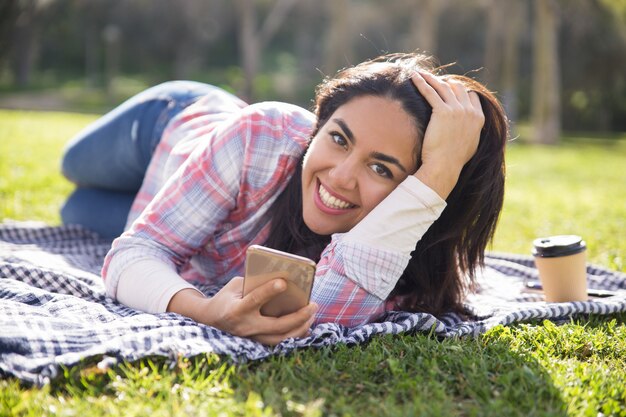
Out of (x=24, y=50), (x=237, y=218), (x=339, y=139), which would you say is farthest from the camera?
(x=24, y=50)

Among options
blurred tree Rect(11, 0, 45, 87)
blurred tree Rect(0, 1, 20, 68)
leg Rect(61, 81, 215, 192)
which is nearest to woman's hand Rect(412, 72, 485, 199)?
leg Rect(61, 81, 215, 192)

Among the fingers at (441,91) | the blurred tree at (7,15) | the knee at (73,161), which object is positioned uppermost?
the blurred tree at (7,15)

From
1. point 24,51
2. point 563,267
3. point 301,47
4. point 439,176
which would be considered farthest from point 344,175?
point 301,47

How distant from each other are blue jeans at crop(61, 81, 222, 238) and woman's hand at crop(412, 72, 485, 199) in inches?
72.8

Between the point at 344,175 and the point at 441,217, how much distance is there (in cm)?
70

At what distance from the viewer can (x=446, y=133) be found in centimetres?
293

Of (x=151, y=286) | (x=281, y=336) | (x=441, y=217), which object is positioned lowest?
(x=281, y=336)

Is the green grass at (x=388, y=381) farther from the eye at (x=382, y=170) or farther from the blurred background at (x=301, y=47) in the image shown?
the blurred background at (x=301, y=47)

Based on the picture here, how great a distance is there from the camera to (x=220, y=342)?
247 cm

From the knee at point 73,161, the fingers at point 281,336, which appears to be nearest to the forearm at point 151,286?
the fingers at point 281,336

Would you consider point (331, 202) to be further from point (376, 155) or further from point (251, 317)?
point (251, 317)

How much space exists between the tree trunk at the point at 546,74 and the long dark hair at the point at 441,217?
17.5m

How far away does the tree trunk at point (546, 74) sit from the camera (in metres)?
19.3

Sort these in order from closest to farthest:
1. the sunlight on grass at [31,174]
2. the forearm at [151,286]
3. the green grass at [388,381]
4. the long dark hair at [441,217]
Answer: the green grass at [388,381] < the forearm at [151,286] < the long dark hair at [441,217] < the sunlight on grass at [31,174]
